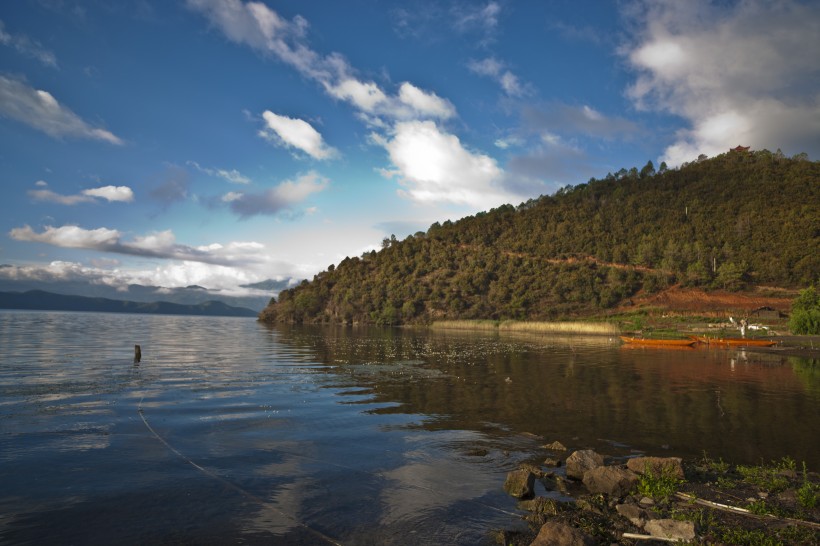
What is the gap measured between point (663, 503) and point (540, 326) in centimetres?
10604

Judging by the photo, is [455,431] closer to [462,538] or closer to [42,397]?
[462,538]

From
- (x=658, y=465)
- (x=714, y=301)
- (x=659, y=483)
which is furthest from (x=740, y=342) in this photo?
(x=714, y=301)

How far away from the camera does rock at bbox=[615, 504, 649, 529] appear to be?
31.2 ft

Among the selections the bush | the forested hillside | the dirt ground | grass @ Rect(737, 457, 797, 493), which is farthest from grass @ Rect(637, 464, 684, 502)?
the forested hillside

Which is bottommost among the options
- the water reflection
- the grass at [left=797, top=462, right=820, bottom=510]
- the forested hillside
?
the water reflection

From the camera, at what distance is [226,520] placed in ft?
34.9

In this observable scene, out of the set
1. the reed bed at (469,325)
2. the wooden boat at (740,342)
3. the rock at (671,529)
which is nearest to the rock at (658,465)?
the rock at (671,529)

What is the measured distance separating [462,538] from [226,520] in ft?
17.6

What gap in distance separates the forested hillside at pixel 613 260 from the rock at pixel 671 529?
13524 cm

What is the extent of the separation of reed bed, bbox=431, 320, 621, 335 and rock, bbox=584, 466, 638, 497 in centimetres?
8796

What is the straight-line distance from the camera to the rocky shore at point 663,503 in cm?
866

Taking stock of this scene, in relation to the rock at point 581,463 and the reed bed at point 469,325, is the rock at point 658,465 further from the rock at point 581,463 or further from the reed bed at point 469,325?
the reed bed at point 469,325

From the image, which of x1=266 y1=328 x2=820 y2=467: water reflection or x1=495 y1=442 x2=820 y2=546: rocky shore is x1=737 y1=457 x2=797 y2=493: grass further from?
x1=266 y1=328 x2=820 y2=467: water reflection

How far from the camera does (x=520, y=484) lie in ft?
39.4
